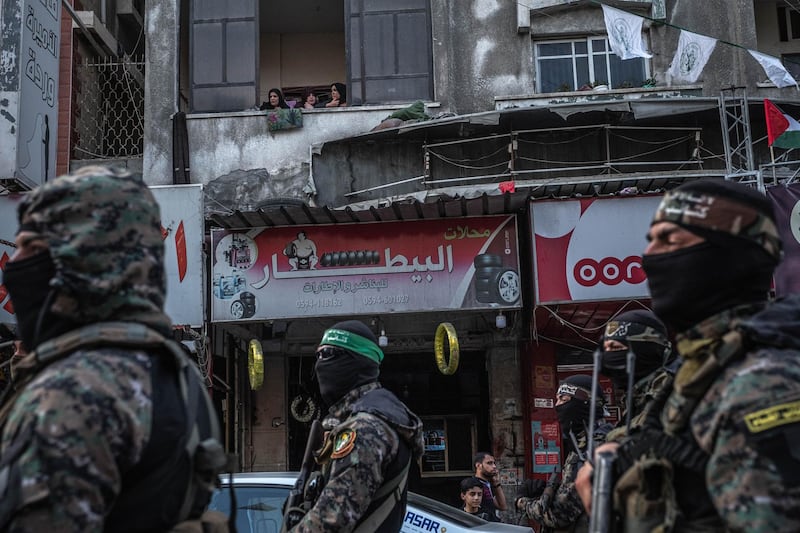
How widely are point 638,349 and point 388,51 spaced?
9.75m

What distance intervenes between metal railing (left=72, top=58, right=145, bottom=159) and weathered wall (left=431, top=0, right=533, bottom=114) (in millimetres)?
5141

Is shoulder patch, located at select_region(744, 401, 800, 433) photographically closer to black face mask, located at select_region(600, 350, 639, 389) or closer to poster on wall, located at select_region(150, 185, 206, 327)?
black face mask, located at select_region(600, 350, 639, 389)

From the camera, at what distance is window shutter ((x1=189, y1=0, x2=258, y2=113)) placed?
529 inches

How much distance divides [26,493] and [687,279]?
1625 millimetres

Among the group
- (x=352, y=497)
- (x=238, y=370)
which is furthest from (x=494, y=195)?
(x=352, y=497)

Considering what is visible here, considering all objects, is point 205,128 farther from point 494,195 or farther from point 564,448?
point 564,448

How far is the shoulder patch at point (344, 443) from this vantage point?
12.5 feet

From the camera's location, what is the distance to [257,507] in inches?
225

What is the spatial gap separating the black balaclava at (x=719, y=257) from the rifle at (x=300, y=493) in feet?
7.89

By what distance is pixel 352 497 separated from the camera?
12.2ft

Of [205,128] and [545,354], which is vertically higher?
[205,128]

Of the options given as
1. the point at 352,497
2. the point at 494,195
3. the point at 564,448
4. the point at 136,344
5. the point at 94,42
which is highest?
the point at 94,42

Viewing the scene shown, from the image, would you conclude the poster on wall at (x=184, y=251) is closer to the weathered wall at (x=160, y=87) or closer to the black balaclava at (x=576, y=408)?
the weathered wall at (x=160, y=87)

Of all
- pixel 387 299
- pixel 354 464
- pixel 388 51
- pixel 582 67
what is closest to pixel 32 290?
pixel 354 464
